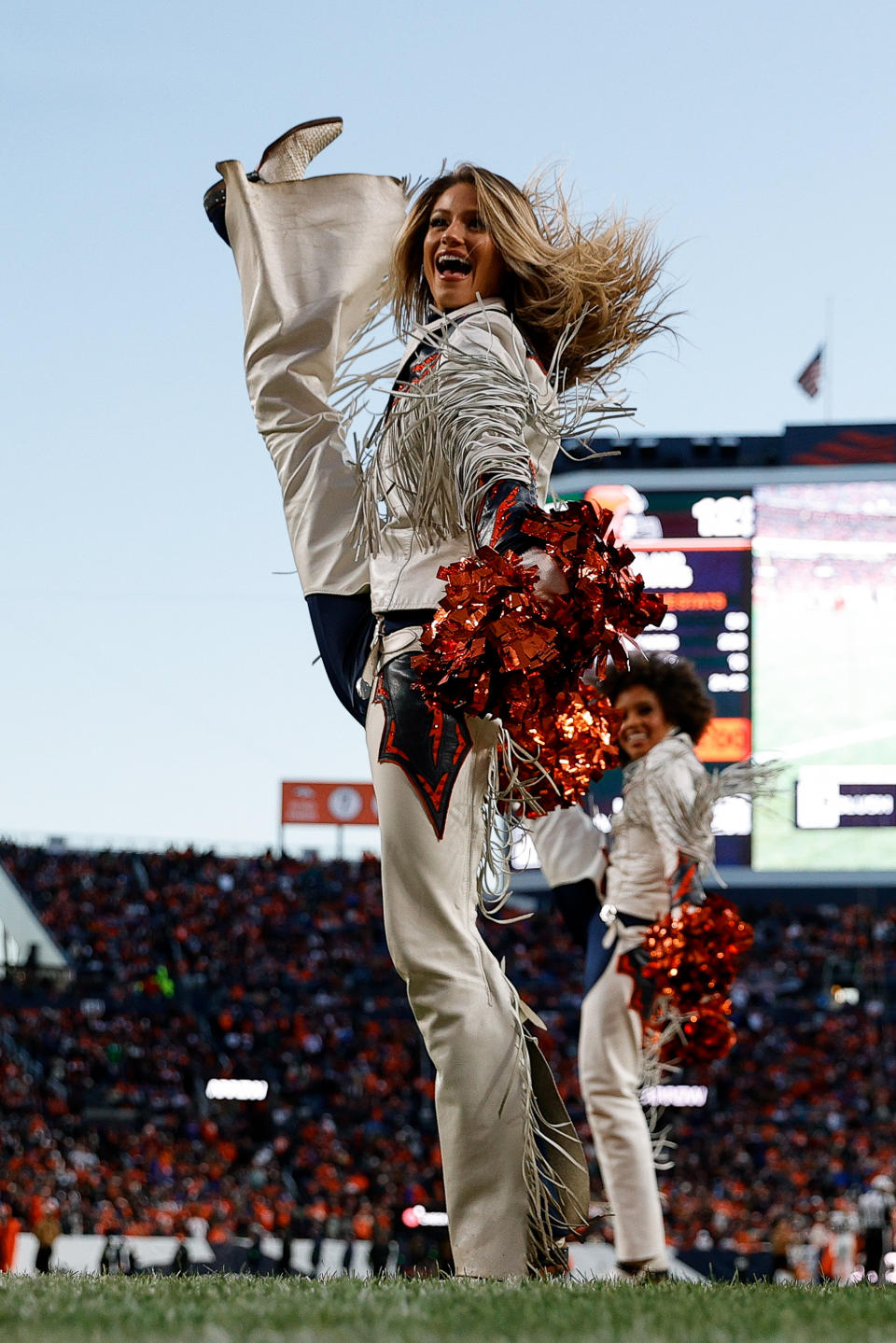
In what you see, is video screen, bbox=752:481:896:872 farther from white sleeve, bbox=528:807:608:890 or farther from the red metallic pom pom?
the red metallic pom pom

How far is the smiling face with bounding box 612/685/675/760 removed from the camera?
5.20 m

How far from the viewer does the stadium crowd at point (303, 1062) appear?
1955 centimetres

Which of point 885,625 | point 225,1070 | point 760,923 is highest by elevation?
point 885,625

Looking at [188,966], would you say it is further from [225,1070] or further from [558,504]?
[558,504]

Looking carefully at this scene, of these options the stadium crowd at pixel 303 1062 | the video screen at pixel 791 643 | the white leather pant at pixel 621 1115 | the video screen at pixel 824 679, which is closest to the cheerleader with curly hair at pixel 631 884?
the white leather pant at pixel 621 1115

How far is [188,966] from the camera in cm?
2747

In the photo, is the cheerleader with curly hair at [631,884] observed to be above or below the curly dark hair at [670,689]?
below

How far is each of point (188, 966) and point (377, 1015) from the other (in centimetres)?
333

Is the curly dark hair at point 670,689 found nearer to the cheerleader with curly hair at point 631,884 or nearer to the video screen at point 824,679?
the cheerleader with curly hair at point 631,884

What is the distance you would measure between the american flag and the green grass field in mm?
27200

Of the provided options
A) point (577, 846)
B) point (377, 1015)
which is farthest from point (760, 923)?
point (577, 846)

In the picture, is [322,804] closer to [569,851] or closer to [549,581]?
[569,851]

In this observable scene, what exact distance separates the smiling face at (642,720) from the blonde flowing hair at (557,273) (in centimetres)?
209

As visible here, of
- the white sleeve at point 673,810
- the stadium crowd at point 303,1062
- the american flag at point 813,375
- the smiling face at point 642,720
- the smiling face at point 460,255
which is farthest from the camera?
the american flag at point 813,375
